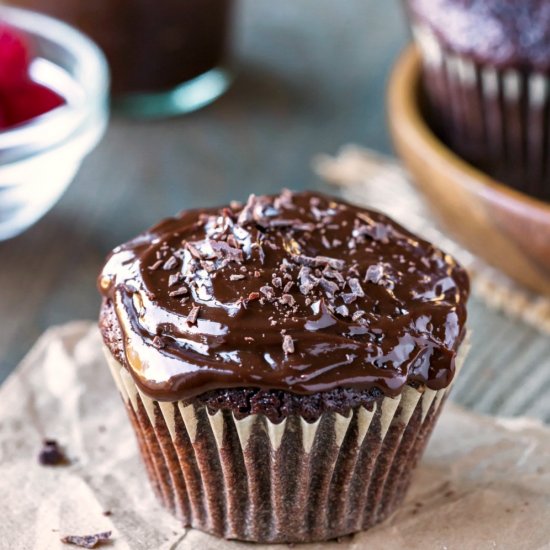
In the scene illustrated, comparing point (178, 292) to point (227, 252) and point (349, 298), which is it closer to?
point (227, 252)

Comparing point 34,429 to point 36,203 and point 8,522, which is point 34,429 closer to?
point 8,522

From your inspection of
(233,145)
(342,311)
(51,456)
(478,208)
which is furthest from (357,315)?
(233,145)

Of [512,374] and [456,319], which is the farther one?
[512,374]

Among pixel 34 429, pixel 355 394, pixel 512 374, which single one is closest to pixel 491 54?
pixel 512 374

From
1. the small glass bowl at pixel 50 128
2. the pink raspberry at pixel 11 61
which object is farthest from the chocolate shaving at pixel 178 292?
the pink raspberry at pixel 11 61

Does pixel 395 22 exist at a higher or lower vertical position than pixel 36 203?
lower

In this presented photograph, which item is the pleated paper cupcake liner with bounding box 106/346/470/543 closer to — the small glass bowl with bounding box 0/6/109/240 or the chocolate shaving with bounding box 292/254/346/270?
the chocolate shaving with bounding box 292/254/346/270
